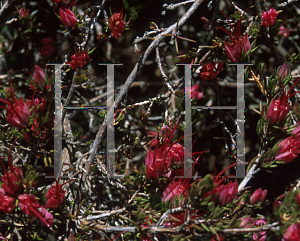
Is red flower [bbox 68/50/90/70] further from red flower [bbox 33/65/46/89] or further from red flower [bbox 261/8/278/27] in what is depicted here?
red flower [bbox 261/8/278/27]

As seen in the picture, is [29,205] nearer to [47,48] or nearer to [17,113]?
[17,113]

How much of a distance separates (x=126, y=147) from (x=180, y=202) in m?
0.52

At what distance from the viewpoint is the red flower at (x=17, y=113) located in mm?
1339

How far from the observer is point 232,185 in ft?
3.78

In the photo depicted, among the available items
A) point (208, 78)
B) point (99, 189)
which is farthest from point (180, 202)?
point (99, 189)

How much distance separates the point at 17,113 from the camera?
1.34m

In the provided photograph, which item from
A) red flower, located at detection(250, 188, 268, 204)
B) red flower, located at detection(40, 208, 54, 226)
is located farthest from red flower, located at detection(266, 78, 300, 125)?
red flower, located at detection(40, 208, 54, 226)

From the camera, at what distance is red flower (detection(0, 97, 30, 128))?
1.34 m

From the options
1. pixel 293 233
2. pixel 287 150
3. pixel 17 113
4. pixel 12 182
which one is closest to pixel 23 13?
pixel 17 113

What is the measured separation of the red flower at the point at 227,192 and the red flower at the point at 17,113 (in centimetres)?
87

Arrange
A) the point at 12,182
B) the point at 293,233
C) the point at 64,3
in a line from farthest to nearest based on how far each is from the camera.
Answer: the point at 64,3 → the point at 12,182 → the point at 293,233

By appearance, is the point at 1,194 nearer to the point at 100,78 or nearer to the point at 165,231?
the point at 165,231

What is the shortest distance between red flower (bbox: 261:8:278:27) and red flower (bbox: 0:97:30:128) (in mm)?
1164

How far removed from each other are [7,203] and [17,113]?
37 centimetres
